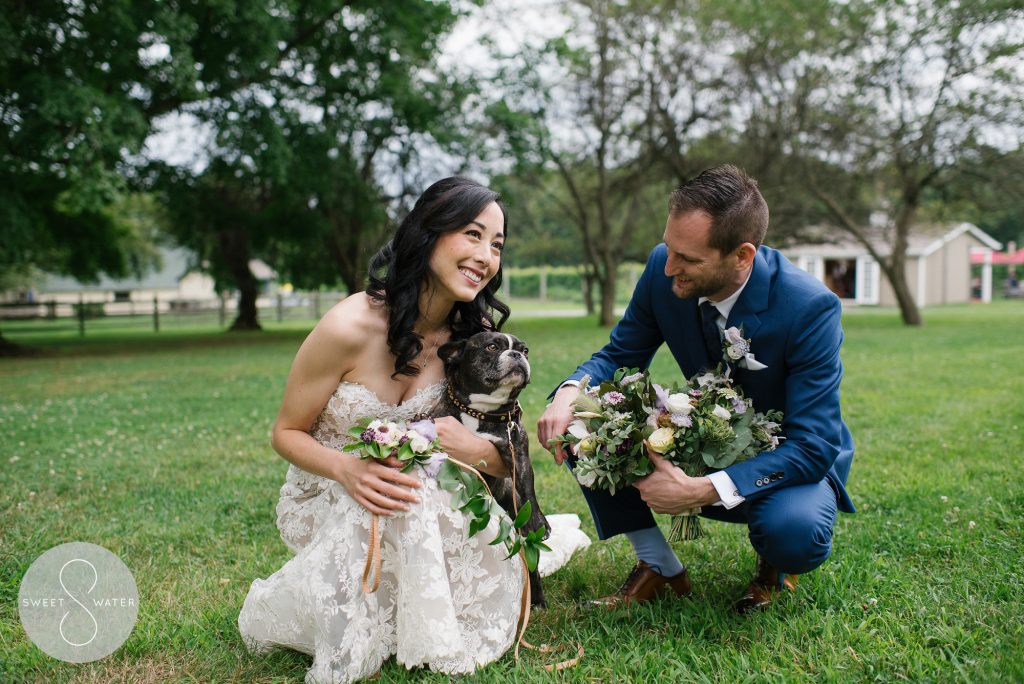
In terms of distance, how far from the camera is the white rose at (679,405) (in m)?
2.97

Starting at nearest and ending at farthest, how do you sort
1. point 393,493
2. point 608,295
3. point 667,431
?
point 393,493 → point 667,431 → point 608,295

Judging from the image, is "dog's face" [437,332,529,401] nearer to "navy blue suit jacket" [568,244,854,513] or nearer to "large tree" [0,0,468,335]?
"navy blue suit jacket" [568,244,854,513]

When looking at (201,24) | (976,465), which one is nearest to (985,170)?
(976,465)

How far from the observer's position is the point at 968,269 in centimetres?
4819

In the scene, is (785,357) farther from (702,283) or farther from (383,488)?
(383,488)

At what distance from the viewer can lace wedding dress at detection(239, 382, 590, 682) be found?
2.76 meters

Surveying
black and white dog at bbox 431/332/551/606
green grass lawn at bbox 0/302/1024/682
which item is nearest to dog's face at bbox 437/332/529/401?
black and white dog at bbox 431/332/551/606

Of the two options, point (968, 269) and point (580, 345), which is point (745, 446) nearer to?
point (580, 345)

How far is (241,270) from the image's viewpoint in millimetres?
29656

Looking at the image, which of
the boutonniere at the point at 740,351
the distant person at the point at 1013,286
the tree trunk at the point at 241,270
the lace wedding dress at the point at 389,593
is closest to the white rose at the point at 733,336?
the boutonniere at the point at 740,351

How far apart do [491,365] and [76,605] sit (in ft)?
6.32

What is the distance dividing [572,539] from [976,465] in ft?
10.8

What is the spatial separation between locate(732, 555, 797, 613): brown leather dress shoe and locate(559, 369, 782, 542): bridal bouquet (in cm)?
44

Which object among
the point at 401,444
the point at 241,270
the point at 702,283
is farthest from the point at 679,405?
the point at 241,270
